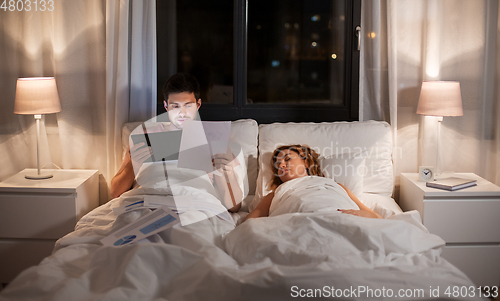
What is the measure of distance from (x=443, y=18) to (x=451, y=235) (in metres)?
1.25

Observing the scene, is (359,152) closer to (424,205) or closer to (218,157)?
(424,205)

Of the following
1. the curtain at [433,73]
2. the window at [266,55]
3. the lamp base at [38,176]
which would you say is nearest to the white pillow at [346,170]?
the curtain at [433,73]

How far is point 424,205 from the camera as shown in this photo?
2119mm

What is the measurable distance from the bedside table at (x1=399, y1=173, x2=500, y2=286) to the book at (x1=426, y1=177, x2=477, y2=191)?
0.09 ft

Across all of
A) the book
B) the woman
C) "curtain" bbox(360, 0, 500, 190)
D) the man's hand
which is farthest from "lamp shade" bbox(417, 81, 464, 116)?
the man's hand

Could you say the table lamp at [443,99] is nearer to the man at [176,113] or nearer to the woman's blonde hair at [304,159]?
the woman's blonde hair at [304,159]

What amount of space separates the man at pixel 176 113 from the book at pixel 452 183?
104 cm

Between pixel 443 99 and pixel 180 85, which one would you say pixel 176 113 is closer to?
pixel 180 85

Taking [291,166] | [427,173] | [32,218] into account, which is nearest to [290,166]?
[291,166]

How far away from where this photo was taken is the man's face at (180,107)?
6.96 feet

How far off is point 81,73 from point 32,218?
2.92 ft

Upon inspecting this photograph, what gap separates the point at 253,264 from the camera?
50.7 inches

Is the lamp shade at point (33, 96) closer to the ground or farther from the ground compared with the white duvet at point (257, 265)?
farther from the ground

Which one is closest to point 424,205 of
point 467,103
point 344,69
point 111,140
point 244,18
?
point 467,103
